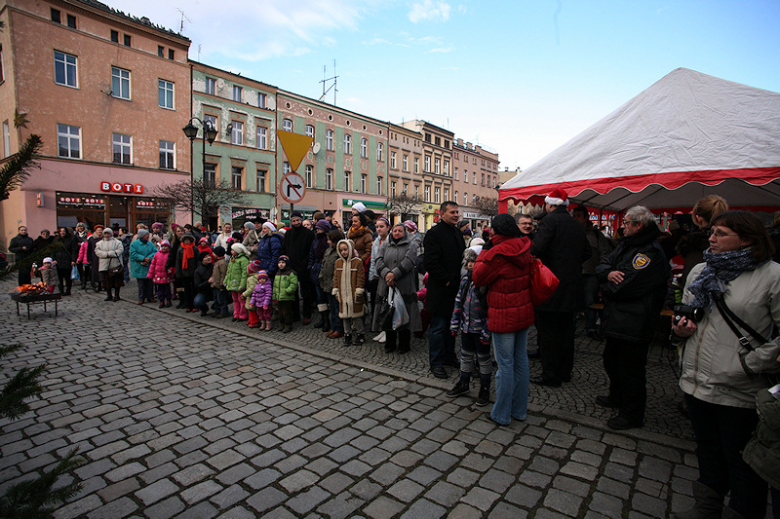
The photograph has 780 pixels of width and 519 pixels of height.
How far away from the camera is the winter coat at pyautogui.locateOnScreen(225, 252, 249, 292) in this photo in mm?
7984

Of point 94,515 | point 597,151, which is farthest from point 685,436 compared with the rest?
point 94,515

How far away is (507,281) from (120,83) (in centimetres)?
2803

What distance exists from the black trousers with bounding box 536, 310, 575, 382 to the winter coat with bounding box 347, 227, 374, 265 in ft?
10.4

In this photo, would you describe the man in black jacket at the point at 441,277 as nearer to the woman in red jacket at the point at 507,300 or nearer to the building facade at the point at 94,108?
the woman in red jacket at the point at 507,300

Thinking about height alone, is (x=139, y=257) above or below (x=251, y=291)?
above

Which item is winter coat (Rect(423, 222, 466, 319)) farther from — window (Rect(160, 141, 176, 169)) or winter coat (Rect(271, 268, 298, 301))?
window (Rect(160, 141, 176, 169))

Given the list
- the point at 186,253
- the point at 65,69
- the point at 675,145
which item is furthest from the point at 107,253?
the point at 65,69

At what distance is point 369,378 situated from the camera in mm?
5094

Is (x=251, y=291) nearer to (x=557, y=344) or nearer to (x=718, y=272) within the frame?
(x=557, y=344)

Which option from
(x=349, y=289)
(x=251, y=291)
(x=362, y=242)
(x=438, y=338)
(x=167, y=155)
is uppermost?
(x=167, y=155)

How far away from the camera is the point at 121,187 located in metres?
23.5

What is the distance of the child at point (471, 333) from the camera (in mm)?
4238

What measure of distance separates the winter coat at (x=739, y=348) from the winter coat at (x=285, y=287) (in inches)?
236

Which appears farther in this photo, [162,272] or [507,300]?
[162,272]
